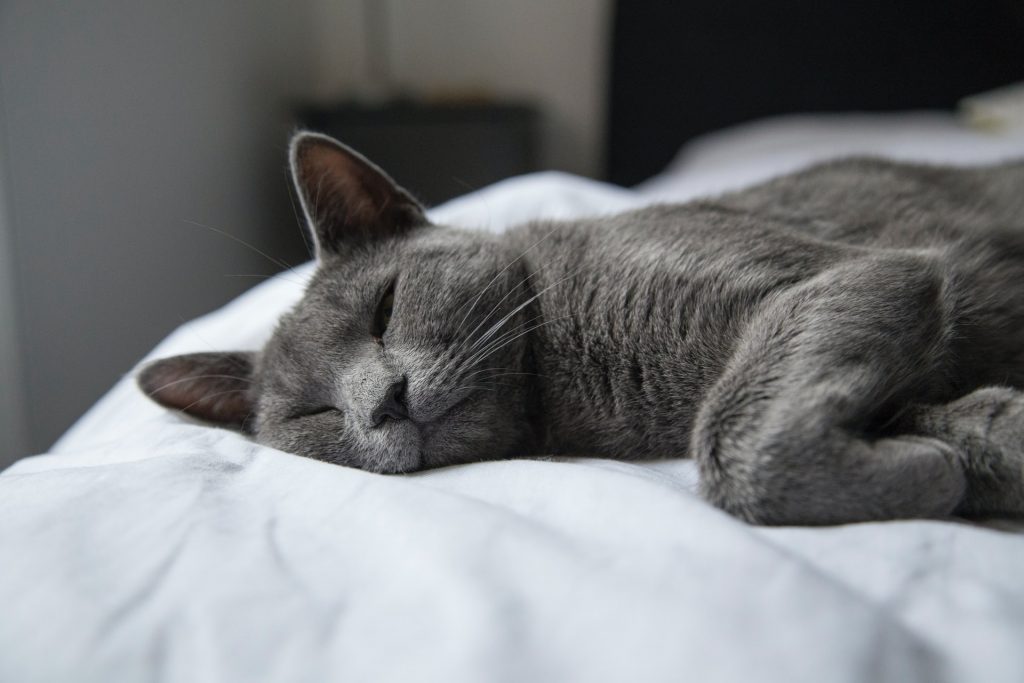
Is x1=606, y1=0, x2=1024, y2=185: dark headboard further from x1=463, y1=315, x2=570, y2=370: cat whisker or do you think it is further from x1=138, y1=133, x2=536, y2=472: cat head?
x1=463, y1=315, x2=570, y2=370: cat whisker

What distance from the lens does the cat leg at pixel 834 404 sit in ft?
2.18

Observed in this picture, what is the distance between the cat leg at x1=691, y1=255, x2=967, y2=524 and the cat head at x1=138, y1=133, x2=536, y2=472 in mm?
277

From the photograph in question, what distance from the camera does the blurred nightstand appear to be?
116 inches

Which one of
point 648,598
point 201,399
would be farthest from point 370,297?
point 648,598

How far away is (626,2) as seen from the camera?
10.8ft

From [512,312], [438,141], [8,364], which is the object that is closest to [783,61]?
[438,141]

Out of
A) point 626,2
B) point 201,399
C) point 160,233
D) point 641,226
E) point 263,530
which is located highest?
point 626,2

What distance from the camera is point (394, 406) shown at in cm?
86

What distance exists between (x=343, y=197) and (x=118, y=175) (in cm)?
130

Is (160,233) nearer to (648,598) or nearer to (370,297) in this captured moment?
(370,297)

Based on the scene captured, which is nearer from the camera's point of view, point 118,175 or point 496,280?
point 496,280

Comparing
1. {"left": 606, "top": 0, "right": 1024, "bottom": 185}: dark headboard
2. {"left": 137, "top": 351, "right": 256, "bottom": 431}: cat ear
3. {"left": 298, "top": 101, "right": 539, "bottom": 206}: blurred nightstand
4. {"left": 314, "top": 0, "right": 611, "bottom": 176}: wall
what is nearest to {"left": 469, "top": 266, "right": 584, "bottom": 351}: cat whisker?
{"left": 137, "top": 351, "right": 256, "bottom": 431}: cat ear

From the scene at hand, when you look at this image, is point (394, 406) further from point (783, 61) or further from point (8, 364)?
point (783, 61)

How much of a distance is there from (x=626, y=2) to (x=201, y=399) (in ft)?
9.52
